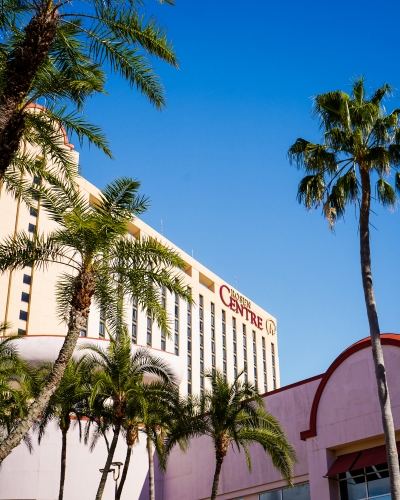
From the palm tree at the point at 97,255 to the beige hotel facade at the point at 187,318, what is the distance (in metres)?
40.5

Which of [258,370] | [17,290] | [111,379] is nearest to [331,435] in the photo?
[111,379]

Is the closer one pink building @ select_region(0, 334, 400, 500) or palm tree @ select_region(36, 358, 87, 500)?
pink building @ select_region(0, 334, 400, 500)

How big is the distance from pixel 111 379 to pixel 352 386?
966 cm

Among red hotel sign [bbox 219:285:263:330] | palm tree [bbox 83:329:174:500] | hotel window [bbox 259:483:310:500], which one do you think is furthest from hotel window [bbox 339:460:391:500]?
red hotel sign [bbox 219:285:263:330]

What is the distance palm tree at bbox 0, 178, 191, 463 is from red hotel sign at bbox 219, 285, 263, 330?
251 feet

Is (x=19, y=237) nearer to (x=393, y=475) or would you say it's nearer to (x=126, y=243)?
(x=126, y=243)

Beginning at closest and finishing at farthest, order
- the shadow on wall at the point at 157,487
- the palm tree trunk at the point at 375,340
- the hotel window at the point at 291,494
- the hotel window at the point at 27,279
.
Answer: the palm tree trunk at the point at 375,340, the hotel window at the point at 291,494, the shadow on wall at the point at 157,487, the hotel window at the point at 27,279

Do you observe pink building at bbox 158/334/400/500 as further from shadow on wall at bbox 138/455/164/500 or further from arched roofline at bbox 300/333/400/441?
shadow on wall at bbox 138/455/164/500

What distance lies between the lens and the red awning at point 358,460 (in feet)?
89.7

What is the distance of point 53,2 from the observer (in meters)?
17.2

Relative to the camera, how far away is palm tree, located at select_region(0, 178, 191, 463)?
20.5 m

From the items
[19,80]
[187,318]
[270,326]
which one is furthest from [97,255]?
[270,326]

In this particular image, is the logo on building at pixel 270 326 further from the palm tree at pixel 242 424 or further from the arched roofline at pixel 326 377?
the palm tree at pixel 242 424

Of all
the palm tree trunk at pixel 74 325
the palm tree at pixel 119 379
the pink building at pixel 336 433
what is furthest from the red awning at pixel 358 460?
the palm tree trunk at pixel 74 325
